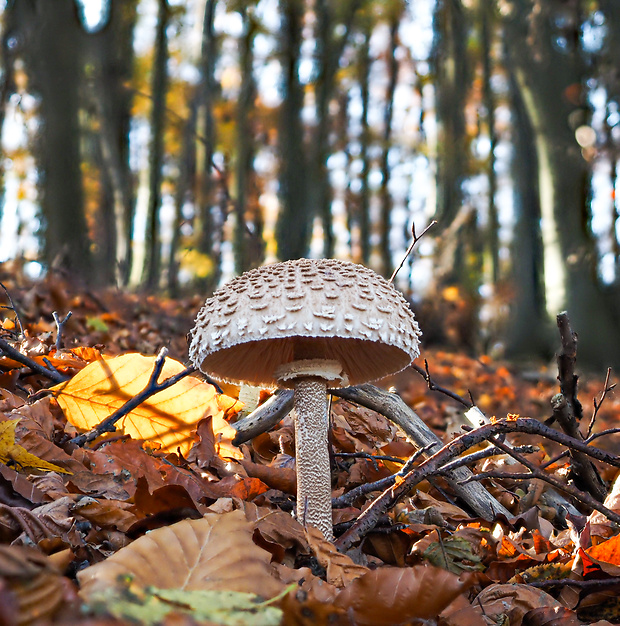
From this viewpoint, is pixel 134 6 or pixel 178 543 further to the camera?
pixel 134 6

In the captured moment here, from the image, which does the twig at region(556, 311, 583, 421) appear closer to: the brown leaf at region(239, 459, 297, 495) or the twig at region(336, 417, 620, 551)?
the twig at region(336, 417, 620, 551)

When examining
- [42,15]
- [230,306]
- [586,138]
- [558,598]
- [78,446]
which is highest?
[42,15]

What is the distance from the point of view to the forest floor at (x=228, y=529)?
0.99m

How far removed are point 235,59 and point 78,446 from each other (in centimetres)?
1995

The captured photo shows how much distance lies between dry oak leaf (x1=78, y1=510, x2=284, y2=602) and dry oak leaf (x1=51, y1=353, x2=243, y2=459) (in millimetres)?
871

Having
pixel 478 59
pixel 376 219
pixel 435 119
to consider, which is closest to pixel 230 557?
pixel 435 119

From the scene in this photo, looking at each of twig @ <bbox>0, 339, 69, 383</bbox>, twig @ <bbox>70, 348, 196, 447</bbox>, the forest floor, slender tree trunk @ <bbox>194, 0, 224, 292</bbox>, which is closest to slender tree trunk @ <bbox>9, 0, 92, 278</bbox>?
the forest floor

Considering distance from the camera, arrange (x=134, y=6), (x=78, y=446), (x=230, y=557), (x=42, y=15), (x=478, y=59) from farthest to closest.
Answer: (x=478, y=59) → (x=134, y=6) → (x=42, y=15) → (x=78, y=446) → (x=230, y=557)

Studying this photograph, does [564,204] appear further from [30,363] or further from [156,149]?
[30,363]

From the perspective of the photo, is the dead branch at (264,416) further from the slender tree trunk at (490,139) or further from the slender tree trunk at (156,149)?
the slender tree trunk at (490,139)

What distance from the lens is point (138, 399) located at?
1.99 metres

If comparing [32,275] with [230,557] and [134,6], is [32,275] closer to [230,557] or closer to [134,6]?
[230,557]

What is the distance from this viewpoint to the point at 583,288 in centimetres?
1027

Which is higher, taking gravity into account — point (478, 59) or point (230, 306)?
point (478, 59)
